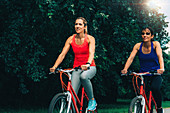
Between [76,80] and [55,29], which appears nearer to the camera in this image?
[76,80]

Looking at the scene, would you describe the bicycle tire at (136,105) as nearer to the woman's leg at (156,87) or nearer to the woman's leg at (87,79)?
the woman's leg at (156,87)

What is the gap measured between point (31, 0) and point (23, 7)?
0.58m

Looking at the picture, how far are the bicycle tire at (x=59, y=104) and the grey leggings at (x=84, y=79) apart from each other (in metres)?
0.51

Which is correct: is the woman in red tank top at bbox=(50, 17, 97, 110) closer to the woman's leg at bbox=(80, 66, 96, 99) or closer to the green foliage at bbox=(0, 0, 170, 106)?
the woman's leg at bbox=(80, 66, 96, 99)

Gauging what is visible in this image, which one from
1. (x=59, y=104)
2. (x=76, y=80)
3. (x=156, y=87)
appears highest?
(x=76, y=80)

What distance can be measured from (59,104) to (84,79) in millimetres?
692

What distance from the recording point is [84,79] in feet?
16.6

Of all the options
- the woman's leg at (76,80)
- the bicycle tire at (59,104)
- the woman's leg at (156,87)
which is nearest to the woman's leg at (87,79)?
the woman's leg at (76,80)

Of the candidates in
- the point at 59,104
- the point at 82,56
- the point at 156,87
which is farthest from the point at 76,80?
the point at 156,87

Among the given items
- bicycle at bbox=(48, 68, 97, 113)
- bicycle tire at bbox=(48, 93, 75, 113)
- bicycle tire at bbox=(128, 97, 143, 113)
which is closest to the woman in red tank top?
bicycle at bbox=(48, 68, 97, 113)

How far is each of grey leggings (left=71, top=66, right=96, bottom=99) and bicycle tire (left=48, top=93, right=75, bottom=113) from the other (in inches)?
20.1

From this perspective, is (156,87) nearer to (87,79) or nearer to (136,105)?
(136,105)

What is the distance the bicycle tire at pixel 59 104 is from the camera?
171 inches

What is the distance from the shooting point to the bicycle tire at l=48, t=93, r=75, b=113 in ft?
14.3
